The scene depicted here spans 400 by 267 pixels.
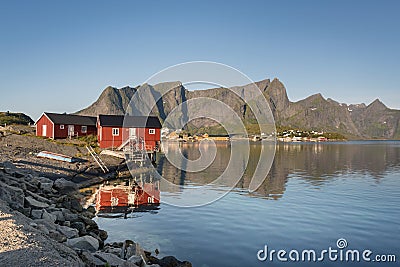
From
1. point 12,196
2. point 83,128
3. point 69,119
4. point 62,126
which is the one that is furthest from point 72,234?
point 69,119

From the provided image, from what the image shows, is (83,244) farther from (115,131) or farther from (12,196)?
(115,131)

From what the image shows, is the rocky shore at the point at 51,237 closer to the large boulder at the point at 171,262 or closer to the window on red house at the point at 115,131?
the large boulder at the point at 171,262

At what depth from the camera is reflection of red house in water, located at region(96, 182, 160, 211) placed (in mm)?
23447

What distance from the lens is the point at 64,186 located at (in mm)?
23016

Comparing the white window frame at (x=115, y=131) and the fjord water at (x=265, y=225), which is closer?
the fjord water at (x=265, y=225)

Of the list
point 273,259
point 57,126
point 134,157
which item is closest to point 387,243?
point 273,259

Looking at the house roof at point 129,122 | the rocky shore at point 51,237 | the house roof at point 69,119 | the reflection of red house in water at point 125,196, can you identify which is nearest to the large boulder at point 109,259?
the rocky shore at point 51,237

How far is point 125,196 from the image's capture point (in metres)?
26.5

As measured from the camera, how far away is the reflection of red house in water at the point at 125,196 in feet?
76.9

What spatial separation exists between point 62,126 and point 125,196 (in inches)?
1177

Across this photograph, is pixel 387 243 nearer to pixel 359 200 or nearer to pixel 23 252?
pixel 359 200

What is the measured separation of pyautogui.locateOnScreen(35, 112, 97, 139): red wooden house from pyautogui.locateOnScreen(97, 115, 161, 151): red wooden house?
4.52m

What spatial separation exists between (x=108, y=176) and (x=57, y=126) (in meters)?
20.9

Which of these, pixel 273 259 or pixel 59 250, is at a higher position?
pixel 59 250
